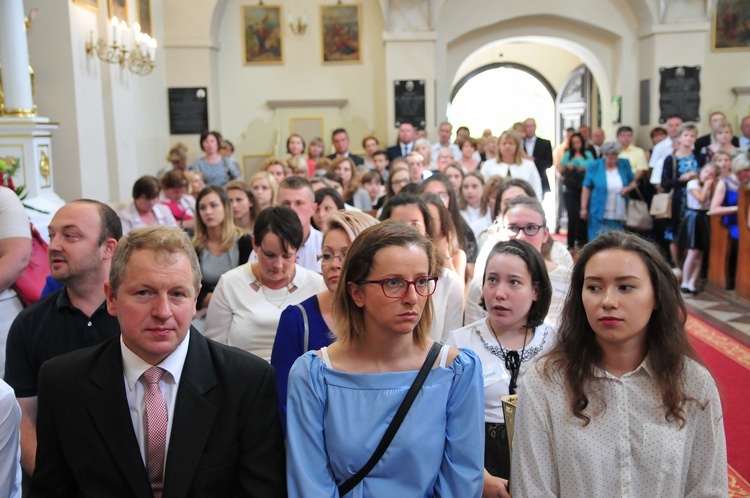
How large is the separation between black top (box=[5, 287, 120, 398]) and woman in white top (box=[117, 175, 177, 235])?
4057mm

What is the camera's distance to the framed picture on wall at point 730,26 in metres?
14.5

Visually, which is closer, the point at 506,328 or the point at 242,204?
the point at 506,328

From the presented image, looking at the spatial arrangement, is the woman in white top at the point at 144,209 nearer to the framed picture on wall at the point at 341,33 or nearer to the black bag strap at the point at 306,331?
the black bag strap at the point at 306,331

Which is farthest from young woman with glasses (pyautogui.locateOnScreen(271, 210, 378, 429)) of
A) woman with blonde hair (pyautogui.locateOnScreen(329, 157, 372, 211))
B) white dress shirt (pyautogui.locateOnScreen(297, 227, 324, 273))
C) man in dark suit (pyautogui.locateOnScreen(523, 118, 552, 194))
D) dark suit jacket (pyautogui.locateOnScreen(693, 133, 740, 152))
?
dark suit jacket (pyautogui.locateOnScreen(693, 133, 740, 152))

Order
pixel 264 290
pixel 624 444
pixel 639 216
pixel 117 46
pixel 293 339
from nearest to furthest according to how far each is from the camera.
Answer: pixel 624 444 → pixel 293 339 → pixel 264 290 → pixel 117 46 → pixel 639 216

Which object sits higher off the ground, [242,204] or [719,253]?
[242,204]

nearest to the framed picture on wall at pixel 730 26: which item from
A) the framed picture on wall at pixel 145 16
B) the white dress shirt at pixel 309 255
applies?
the framed picture on wall at pixel 145 16

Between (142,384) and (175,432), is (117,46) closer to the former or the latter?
(142,384)

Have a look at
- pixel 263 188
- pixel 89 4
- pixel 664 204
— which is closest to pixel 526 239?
pixel 263 188

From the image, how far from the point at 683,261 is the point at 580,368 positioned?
8.85 metres

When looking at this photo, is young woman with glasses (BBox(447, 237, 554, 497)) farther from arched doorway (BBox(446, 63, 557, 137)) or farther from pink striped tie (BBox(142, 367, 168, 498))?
arched doorway (BBox(446, 63, 557, 137))

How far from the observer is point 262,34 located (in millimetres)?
14430

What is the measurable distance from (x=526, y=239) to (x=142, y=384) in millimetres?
2551

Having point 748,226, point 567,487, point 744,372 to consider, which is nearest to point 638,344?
point 567,487
